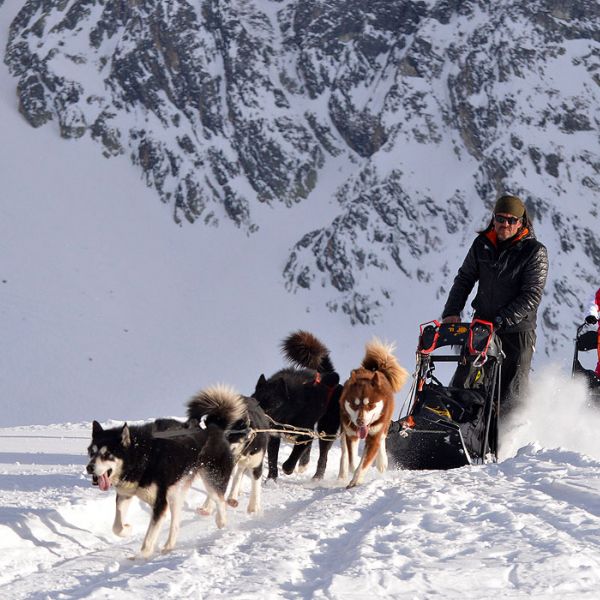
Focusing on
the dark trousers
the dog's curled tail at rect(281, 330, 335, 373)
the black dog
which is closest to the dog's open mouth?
the black dog

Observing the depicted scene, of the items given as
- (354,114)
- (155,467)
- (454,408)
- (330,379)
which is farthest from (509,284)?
(354,114)

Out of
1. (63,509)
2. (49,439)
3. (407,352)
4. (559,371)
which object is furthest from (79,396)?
(63,509)

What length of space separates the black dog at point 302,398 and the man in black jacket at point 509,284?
133 centimetres

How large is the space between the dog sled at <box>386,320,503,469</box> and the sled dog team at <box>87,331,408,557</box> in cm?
26

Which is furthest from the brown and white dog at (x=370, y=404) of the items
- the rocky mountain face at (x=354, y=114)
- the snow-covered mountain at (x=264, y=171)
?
the rocky mountain face at (x=354, y=114)

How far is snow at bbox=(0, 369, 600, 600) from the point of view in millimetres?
3369

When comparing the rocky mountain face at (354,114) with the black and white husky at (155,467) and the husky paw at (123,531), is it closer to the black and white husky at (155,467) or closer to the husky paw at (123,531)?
the black and white husky at (155,467)

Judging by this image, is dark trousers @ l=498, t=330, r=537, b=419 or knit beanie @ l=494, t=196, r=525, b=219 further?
dark trousers @ l=498, t=330, r=537, b=419

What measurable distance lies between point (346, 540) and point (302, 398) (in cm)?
286

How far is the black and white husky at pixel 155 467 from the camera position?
4.40 m

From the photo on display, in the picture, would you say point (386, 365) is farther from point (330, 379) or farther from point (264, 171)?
point (264, 171)

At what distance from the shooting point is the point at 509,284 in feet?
21.5

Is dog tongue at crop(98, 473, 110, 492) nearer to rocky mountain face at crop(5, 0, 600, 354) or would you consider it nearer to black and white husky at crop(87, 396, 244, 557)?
black and white husky at crop(87, 396, 244, 557)

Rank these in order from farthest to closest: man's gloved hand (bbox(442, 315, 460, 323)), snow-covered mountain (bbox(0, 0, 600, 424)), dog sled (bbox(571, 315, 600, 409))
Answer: snow-covered mountain (bbox(0, 0, 600, 424))
dog sled (bbox(571, 315, 600, 409))
man's gloved hand (bbox(442, 315, 460, 323))
